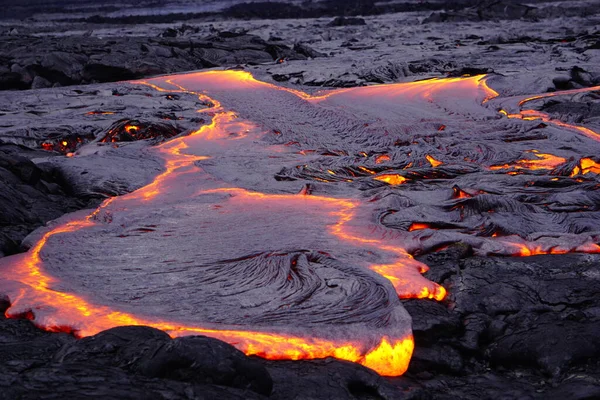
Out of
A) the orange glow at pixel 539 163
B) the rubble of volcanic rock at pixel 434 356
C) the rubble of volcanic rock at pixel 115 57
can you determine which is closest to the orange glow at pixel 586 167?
the orange glow at pixel 539 163

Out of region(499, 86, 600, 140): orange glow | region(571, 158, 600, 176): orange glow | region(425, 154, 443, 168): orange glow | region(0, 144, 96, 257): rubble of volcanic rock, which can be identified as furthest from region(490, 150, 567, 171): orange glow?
region(0, 144, 96, 257): rubble of volcanic rock

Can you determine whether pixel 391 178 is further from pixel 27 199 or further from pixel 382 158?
pixel 27 199

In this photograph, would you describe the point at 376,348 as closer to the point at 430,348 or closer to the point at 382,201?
the point at 430,348

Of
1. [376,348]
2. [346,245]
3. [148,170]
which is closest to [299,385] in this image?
[376,348]

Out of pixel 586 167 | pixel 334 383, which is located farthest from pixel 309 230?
pixel 586 167

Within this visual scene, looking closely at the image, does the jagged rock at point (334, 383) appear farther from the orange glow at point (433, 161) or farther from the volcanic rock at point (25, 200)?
the orange glow at point (433, 161)

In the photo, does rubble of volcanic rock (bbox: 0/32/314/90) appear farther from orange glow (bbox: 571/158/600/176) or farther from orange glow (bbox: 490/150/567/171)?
Answer: orange glow (bbox: 571/158/600/176)
